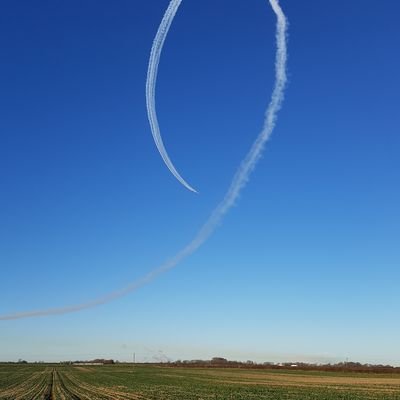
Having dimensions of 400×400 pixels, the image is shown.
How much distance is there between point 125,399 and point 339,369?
156977mm

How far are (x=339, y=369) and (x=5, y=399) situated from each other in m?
160

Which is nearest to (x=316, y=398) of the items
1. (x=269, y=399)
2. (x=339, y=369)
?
(x=269, y=399)

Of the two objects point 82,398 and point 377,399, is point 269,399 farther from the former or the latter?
point 82,398

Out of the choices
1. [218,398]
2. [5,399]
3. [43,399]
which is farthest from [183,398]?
[5,399]

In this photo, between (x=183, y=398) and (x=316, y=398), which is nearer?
(x=183, y=398)

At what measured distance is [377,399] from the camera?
5878 centimetres

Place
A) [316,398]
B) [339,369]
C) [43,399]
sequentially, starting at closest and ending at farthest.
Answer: [43,399] < [316,398] < [339,369]

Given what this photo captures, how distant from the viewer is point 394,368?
198250 millimetres

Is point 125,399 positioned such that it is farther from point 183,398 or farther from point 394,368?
point 394,368

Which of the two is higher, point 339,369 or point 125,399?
point 339,369

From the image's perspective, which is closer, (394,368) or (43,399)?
(43,399)

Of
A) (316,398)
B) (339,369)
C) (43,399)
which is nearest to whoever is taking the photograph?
(43,399)

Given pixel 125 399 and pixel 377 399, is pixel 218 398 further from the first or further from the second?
pixel 377 399

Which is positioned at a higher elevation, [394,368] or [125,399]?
[394,368]
